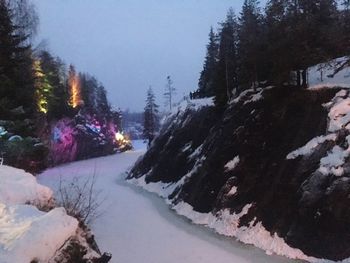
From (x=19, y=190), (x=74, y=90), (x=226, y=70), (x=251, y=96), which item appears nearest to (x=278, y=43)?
(x=251, y=96)

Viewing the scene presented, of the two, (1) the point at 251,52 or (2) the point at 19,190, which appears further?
(1) the point at 251,52

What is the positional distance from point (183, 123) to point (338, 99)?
61.6ft

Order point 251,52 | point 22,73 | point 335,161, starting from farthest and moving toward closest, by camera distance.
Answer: point 251,52 < point 22,73 < point 335,161

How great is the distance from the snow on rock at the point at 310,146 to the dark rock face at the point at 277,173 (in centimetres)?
24

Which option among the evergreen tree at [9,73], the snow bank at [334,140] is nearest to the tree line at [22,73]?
the evergreen tree at [9,73]

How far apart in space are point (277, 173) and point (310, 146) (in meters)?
1.98

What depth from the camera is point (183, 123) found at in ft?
122

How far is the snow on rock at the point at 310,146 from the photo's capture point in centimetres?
1804

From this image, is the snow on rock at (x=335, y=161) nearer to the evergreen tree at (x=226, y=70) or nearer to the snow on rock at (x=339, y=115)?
the snow on rock at (x=339, y=115)

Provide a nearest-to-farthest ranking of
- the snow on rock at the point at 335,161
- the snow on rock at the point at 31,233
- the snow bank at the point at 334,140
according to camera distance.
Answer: the snow on rock at the point at 31,233, the snow on rock at the point at 335,161, the snow bank at the point at 334,140

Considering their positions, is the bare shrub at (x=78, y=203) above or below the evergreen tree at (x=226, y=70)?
below

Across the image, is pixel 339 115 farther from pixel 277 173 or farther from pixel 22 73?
pixel 22 73

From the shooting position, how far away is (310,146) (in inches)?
736

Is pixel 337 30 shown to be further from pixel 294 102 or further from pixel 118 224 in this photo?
pixel 118 224
